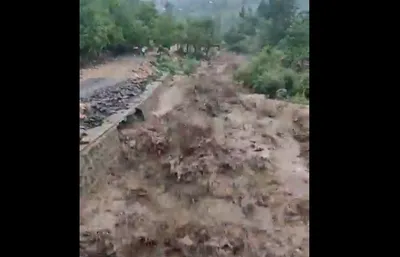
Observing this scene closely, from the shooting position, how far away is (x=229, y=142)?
1.08 m

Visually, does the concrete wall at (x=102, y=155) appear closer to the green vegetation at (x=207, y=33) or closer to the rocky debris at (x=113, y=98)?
the rocky debris at (x=113, y=98)

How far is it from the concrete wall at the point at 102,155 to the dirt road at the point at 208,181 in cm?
1

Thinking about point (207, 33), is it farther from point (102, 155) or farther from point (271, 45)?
point (102, 155)

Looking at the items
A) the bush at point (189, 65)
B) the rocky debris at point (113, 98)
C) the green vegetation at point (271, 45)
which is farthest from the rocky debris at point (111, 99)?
the green vegetation at point (271, 45)

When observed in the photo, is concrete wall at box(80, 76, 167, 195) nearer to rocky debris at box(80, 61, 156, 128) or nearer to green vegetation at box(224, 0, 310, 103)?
rocky debris at box(80, 61, 156, 128)

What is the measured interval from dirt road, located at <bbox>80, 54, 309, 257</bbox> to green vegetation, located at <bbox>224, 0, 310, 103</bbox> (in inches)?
1.4

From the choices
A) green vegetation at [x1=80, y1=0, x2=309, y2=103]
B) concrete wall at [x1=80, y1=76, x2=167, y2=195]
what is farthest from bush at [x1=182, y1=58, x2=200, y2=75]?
concrete wall at [x1=80, y1=76, x2=167, y2=195]

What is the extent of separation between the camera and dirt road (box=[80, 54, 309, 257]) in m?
1.03

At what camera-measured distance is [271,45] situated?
3.60ft

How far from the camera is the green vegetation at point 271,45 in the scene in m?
1.09

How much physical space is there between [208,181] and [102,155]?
0.25 m
